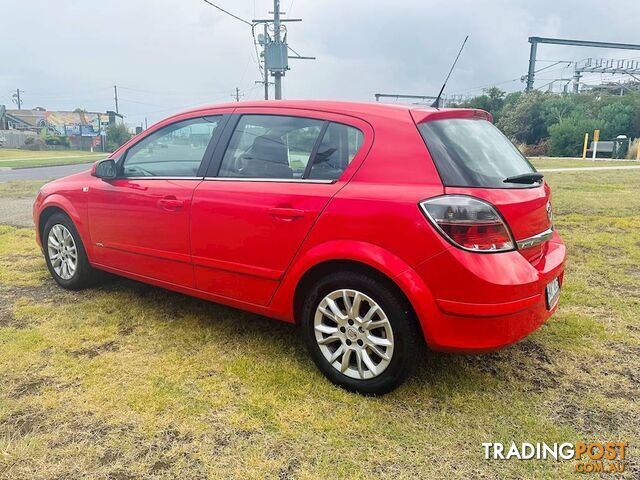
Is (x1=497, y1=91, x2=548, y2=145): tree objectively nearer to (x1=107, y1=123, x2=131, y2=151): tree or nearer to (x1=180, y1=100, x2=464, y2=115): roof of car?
(x1=180, y1=100, x2=464, y2=115): roof of car

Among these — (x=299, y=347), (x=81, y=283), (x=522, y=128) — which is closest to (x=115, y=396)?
(x=299, y=347)

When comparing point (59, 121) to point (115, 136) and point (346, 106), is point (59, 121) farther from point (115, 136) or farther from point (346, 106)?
point (346, 106)

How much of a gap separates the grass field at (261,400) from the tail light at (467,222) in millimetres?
923

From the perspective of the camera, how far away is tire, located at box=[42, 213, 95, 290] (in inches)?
169

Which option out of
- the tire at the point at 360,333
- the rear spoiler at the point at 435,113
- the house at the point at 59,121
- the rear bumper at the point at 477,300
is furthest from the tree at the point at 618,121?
the house at the point at 59,121

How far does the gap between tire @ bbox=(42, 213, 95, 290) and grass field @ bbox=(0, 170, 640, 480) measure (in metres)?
0.36

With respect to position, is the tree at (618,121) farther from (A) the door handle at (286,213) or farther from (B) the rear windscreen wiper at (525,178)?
(A) the door handle at (286,213)

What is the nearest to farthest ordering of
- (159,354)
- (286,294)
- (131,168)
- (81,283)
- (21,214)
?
(286,294) < (159,354) < (131,168) < (81,283) < (21,214)

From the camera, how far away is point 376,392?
269 centimetres

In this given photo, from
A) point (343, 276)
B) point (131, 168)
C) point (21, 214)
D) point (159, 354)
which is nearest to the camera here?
point (343, 276)

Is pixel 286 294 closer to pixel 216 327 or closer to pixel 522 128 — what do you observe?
pixel 216 327

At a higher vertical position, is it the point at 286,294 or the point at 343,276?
the point at 343,276

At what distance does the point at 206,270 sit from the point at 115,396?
38.3 inches

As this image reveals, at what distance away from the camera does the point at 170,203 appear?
3.42 metres
